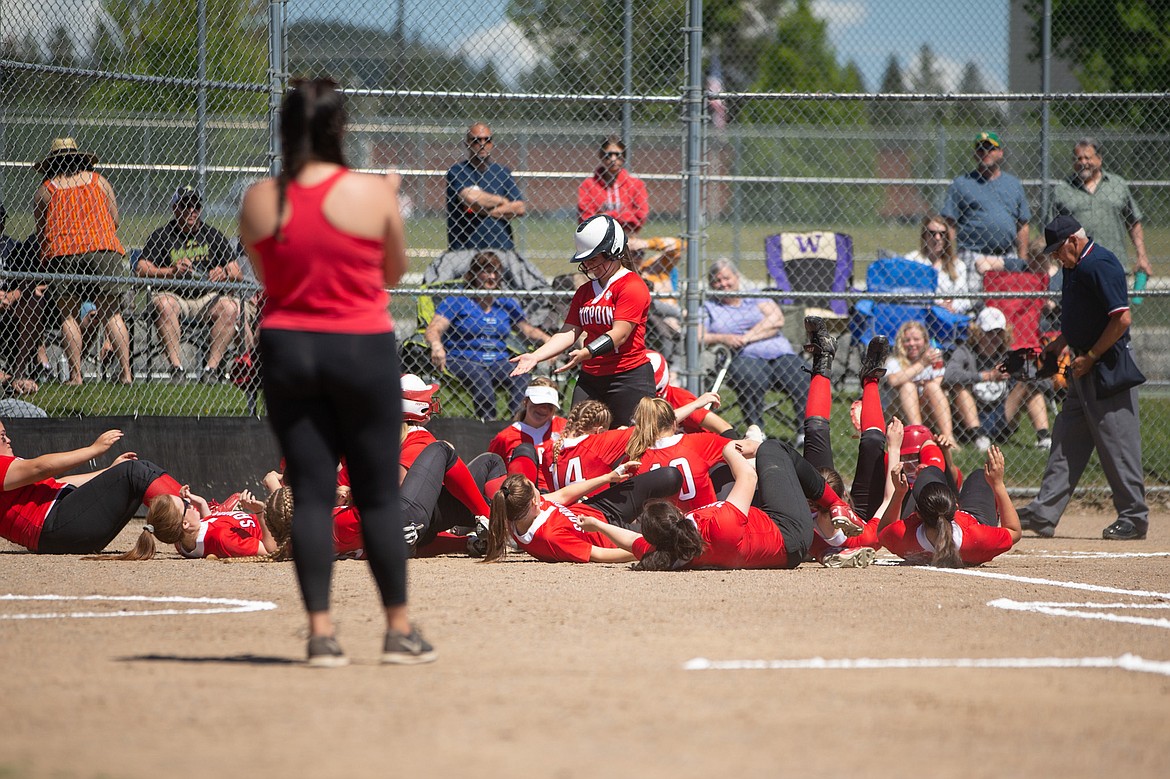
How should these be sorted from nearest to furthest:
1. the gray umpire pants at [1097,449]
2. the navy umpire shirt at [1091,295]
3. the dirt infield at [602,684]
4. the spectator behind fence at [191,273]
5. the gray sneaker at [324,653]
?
the dirt infield at [602,684], the gray sneaker at [324,653], the navy umpire shirt at [1091,295], the gray umpire pants at [1097,449], the spectator behind fence at [191,273]

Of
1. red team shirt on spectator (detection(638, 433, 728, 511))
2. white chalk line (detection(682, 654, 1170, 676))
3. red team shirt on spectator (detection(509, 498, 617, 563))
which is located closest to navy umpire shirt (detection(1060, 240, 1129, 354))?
red team shirt on spectator (detection(638, 433, 728, 511))

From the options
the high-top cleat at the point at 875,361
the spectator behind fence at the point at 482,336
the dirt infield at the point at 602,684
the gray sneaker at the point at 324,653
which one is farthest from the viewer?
the spectator behind fence at the point at 482,336

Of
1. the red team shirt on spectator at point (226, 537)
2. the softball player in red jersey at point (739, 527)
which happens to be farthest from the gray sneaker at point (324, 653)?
the red team shirt on spectator at point (226, 537)

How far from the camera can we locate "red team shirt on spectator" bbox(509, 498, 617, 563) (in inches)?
283

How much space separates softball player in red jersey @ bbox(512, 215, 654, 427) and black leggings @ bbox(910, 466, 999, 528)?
1.70 m

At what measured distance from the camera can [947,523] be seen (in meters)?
6.90

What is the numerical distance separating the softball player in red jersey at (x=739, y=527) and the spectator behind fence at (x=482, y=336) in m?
2.77

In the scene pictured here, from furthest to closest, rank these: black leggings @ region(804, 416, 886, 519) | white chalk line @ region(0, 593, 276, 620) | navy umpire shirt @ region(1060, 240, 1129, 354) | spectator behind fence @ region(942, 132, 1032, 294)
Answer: spectator behind fence @ region(942, 132, 1032, 294), navy umpire shirt @ region(1060, 240, 1129, 354), black leggings @ region(804, 416, 886, 519), white chalk line @ region(0, 593, 276, 620)

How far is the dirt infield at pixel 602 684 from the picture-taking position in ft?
10.1

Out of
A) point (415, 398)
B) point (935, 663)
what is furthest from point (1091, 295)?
point (935, 663)

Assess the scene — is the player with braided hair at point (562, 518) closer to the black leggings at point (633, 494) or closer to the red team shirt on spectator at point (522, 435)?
the black leggings at point (633, 494)

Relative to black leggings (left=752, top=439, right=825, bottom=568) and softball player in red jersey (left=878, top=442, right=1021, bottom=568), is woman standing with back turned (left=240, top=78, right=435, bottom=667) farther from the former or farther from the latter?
softball player in red jersey (left=878, top=442, right=1021, bottom=568)

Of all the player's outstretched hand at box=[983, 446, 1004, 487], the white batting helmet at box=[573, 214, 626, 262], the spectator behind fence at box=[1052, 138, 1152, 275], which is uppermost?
the spectator behind fence at box=[1052, 138, 1152, 275]

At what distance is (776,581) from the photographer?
6.45 m
